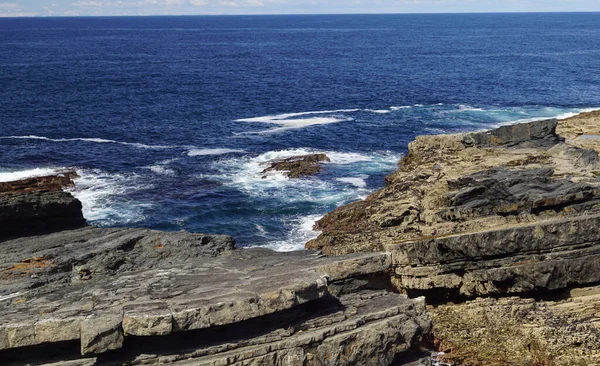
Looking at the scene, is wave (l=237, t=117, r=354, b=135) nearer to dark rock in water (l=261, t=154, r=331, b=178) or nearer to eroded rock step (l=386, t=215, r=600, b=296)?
dark rock in water (l=261, t=154, r=331, b=178)

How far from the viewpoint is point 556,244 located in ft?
93.7

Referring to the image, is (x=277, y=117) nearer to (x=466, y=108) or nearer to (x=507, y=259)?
(x=466, y=108)

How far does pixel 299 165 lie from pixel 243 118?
1117 inches

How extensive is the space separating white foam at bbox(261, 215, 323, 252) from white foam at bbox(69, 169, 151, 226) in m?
11.8

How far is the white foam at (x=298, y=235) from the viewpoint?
144ft

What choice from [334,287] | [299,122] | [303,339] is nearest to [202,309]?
[303,339]

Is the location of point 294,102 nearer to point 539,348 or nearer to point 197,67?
point 197,67

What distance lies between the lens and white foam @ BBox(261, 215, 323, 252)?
144 ft

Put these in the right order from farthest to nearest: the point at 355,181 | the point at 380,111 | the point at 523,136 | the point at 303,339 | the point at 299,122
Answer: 1. the point at 380,111
2. the point at 299,122
3. the point at 355,181
4. the point at 523,136
5. the point at 303,339

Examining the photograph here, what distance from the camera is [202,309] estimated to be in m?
19.1

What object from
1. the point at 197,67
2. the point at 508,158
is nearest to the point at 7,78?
the point at 197,67

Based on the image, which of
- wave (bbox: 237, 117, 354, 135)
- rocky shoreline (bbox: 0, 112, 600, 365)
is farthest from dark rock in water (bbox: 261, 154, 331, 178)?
rocky shoreline (bbox: 0, 112, 600, 365)

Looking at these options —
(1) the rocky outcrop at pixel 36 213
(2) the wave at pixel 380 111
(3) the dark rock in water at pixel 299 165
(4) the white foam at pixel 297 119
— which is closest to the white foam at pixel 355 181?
(3) the dark rock in water at pixel 299 165

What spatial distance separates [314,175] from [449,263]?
31.7m
